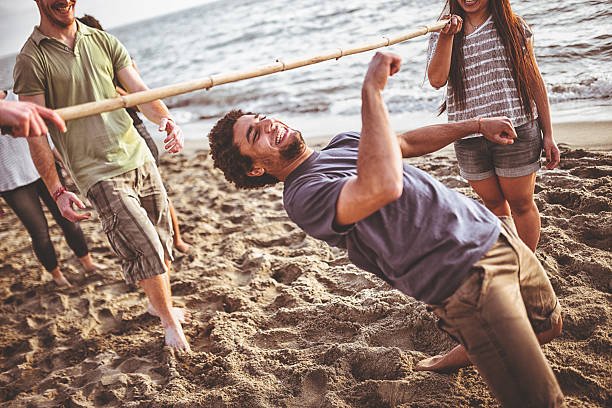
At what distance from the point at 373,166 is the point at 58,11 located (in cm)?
202

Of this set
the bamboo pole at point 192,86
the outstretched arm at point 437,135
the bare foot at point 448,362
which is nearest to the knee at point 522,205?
the outstretched arm at point 437,135

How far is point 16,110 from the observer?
5.49 ft

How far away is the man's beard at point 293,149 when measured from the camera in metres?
2.05

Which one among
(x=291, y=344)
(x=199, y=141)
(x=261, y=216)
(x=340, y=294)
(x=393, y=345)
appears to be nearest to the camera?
(x=393, y=345)

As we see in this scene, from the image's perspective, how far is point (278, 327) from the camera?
304 cm

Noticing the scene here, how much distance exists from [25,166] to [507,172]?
336cm

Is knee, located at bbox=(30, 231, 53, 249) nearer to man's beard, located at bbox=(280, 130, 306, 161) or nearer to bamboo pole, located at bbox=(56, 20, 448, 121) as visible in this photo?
bamboo pole, located at bbox=(56, 20, 448, 121)

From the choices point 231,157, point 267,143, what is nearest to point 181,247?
point 231,157

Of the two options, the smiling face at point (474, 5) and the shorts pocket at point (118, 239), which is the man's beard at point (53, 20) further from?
the smiling face at point (474, 5)

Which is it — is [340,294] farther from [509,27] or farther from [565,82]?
[565,82]

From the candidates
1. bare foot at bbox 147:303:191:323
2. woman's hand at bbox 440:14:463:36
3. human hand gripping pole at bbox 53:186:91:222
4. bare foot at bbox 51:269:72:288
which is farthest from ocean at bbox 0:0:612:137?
bare foot at bbox 51:269:72:288

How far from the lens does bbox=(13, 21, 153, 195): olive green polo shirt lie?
8.50ft

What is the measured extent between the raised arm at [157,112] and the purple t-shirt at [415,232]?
1.16 m

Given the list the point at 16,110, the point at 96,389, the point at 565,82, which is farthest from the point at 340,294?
the point at 565,82
